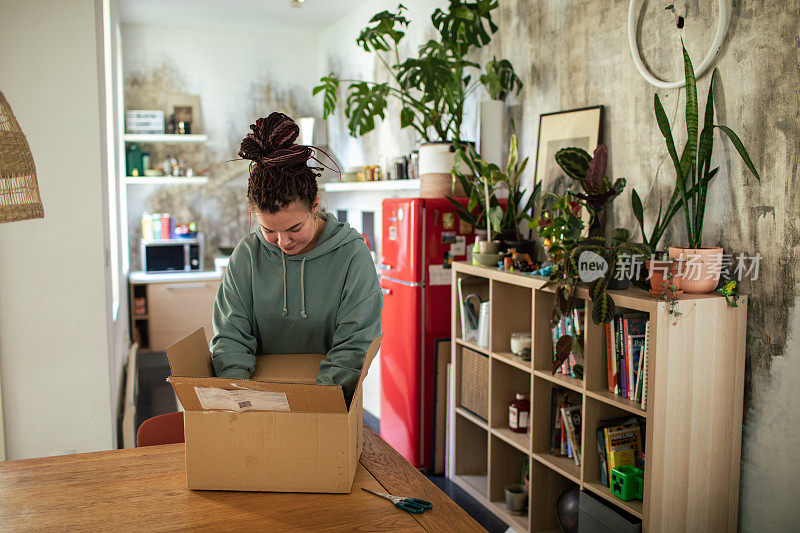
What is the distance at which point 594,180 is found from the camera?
2.45m

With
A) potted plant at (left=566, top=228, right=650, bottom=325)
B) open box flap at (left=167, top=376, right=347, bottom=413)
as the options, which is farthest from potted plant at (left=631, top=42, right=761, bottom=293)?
open box flap at (left=167, top=376, right=347, bottom=413)

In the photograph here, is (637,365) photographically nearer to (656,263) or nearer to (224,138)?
(656,263)

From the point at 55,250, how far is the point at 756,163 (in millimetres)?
2712

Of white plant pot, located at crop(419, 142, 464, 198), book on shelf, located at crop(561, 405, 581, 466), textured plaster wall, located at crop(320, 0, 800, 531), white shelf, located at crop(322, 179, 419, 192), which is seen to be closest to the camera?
textured plaster wall, located at crop(320, 0, 800, 531)

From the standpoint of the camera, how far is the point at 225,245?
6.40 metres

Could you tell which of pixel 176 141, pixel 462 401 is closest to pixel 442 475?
pixel 462 401

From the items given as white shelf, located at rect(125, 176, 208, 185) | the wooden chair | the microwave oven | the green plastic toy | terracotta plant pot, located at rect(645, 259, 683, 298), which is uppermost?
white shelf, located at rect(125, 176, 208, 185)

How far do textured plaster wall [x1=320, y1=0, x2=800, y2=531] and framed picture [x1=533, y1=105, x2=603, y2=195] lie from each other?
75mm

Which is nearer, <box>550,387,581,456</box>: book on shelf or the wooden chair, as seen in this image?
the wooden chair

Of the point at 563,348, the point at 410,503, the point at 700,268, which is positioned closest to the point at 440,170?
the point at 563,348

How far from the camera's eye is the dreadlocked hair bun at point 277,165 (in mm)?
1556

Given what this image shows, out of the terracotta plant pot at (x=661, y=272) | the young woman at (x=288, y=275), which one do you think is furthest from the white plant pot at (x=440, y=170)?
the young woman at (x=288, y=275)

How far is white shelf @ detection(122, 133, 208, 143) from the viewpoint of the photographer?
5.78 m

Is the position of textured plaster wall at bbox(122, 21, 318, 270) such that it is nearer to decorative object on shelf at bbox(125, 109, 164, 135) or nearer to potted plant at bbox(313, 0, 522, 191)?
decorative object on shelf at bbox(125, 109, 164, 135)
